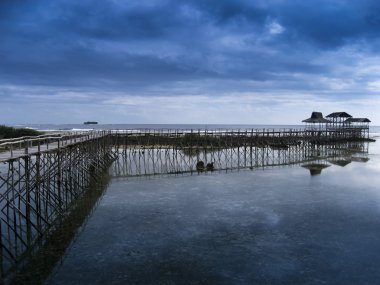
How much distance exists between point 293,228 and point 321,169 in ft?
60.5

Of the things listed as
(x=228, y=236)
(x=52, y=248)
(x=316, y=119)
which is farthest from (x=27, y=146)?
(x=316, y=119)

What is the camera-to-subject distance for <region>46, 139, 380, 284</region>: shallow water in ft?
34.9

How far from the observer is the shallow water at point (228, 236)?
10648 mm

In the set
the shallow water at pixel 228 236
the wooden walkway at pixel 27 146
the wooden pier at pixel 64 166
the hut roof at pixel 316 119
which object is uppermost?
the hut roof at pixel 316 119

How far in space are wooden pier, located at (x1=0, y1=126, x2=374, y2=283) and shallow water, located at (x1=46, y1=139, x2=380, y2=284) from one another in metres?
1.77

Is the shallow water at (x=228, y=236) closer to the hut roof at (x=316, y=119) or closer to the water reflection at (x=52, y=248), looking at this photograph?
the water reflection at (x=52, y=248)

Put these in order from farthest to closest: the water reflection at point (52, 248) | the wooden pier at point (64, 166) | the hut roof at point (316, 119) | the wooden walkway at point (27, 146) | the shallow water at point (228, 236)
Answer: the hut roof at point (316, 119) < the wooden pier at point (64, 166) < the wooden walkway at point (27, 146) < the shallow water at point (228, 236) < the water reflection at point (52, 248)

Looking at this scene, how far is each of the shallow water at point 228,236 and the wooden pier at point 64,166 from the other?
1.77m

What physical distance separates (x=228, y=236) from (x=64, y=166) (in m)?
11.8

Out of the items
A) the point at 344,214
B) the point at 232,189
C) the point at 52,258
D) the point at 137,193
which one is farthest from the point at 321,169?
the point at 52,258

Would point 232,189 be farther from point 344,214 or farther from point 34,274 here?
point 34,274

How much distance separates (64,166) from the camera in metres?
21.6

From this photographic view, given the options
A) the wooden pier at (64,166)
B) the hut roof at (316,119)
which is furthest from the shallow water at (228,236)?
the hut roof at (316,119)

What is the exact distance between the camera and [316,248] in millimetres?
12625
